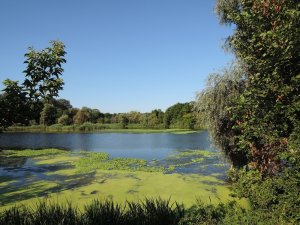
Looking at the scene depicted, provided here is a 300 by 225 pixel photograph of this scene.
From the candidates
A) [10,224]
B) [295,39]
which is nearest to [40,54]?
[10,224]

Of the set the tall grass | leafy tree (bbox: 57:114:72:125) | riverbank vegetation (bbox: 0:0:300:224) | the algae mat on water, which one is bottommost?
the algae mat on water

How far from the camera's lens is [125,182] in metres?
16.6

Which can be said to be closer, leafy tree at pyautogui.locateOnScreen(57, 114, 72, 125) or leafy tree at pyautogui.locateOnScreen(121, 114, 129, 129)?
leafy tree at pyautogui.locateOnScreen(57, 114, 72, 125)

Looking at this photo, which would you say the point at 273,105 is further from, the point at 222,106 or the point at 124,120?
the point at 124,120

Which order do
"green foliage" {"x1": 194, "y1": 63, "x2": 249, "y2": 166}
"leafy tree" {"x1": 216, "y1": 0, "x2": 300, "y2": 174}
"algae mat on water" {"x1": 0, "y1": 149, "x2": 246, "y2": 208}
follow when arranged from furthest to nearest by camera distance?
"green foliage" {"x1": 194, "y1": 63, "x2": 249, "y2": 166}, "algae mat on water" {"x1": 0, "y1": 149, "x2": 246, "y2": 208}, "leafy tree" {"x1": 216, "y1": 0, "x2": 300, "y2": 174}

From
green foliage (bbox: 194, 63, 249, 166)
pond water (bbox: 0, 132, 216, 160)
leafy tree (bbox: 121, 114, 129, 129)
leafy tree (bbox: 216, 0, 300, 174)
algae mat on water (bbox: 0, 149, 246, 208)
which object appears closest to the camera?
leafy tree (bbox: 216, 0, 300, 174)

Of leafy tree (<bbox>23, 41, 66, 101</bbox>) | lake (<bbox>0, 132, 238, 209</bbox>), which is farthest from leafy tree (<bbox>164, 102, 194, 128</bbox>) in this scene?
leafy tree (<bbox>23, 41, 66, 101</bbox>)

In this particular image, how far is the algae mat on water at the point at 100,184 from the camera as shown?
13.6 metres

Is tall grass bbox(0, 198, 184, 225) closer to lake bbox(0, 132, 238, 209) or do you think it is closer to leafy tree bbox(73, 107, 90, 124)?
lake bbox(0, 132, 238, 209)

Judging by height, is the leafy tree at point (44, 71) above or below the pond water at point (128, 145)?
above

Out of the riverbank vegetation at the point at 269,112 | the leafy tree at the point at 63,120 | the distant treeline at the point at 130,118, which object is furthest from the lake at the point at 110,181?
the leafy tree at the point at 63,120

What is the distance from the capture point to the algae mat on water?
44.7 ft

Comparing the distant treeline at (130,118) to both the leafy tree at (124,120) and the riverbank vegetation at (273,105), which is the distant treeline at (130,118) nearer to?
A: the leafy tree at (124,120)

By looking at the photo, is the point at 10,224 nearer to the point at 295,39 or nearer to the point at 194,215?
the point at 194,215
